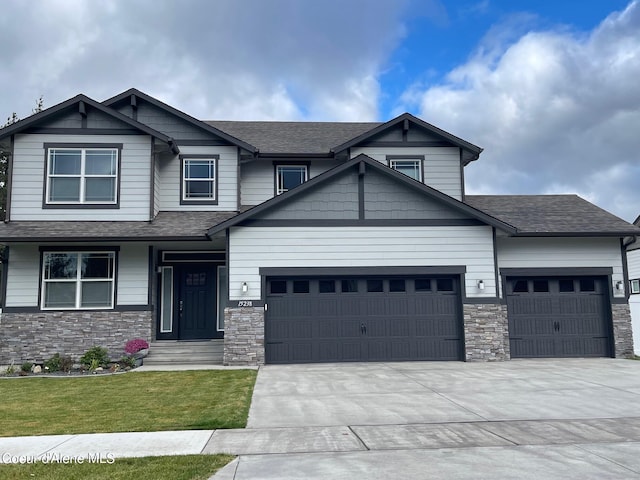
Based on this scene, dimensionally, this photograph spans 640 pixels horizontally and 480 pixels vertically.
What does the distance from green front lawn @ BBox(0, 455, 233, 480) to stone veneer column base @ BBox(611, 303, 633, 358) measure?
13476 mm

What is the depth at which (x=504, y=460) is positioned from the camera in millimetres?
5672

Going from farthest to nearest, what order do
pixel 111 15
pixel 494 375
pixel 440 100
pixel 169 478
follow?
1. pixel 440 100
2. pixel 111 15
3. pixel 494 375
4. pixel 169 478

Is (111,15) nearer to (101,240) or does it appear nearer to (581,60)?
(101,240)

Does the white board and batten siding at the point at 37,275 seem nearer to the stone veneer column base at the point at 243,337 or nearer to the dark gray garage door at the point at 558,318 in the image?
the stone veneer column base at the point at 243,337

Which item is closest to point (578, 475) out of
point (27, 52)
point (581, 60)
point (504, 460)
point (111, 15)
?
point (504, 460)

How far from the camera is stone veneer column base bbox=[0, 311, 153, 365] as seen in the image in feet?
47.7

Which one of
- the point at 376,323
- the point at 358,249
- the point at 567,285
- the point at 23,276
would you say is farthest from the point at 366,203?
the point at 23,276

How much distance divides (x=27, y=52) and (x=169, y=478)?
2609cm

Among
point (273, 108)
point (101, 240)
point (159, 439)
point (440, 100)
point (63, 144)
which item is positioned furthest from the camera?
point (273, 108)

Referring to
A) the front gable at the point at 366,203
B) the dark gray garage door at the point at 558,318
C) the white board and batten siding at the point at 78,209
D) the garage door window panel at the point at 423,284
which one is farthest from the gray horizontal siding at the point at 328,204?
the dark gray garage door at the point at 558,318

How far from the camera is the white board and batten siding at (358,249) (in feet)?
46.9

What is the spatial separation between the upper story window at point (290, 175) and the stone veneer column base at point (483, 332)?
22.9 feet

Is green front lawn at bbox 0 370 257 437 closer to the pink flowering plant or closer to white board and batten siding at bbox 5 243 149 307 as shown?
the pink flowering plant

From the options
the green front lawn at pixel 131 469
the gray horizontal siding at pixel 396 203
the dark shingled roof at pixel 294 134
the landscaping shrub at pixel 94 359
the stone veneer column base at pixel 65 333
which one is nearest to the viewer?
the green front lawn at pixel 131 469
